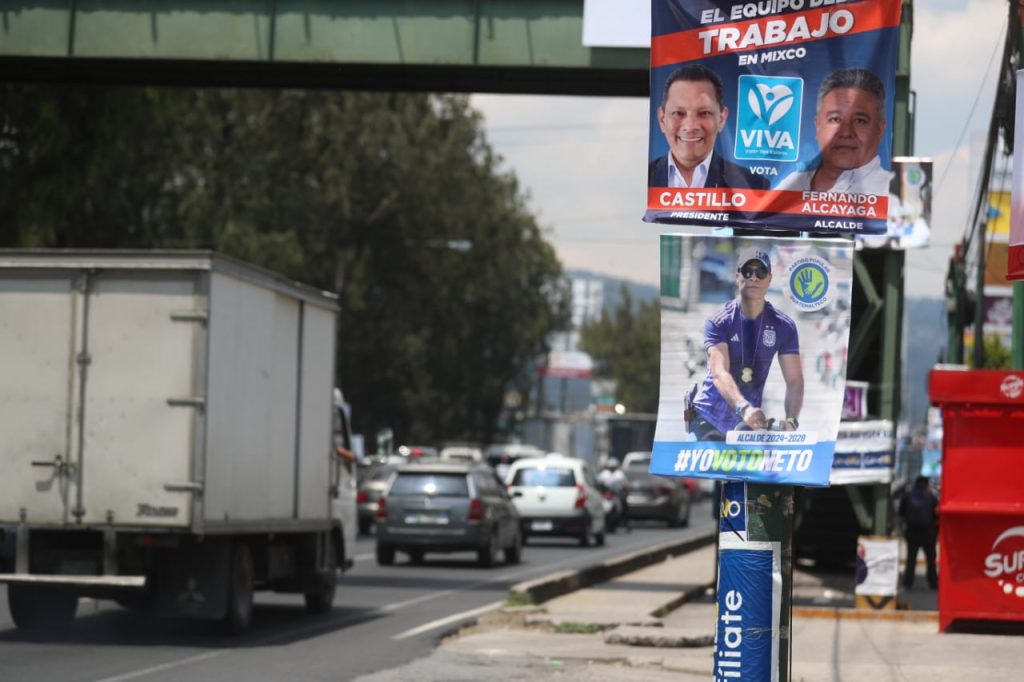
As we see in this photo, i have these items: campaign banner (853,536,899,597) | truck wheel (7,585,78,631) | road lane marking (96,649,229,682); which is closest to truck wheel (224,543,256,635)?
road lane marking (96,649,229,682)

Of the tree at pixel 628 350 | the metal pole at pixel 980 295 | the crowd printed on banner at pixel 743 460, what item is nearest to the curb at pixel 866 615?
the crowd printed on banner at pixel 743 460

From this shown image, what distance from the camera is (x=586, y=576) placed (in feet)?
82.1

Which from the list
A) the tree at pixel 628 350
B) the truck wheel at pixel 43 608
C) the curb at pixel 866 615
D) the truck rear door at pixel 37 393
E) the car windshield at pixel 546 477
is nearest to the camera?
the truck rear door at pixel 37 393

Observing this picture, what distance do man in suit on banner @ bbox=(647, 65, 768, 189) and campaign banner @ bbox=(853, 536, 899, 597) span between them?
11.8 meters

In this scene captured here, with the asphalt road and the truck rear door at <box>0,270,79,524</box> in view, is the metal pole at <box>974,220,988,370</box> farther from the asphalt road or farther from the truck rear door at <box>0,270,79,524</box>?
the truck rear door at <box>0,270,79,524</box>

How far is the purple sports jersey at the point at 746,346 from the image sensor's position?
366 inches

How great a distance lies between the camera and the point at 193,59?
21.6 metres

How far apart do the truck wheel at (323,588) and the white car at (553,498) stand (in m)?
17.1

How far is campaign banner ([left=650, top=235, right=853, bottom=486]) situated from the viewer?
9.22 m

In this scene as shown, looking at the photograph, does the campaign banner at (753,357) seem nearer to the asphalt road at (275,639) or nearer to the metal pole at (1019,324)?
the asphalt road at (275,639)

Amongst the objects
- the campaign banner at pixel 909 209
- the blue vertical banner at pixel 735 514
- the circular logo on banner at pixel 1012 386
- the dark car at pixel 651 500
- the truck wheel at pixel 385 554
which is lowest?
the dark car at pixel 651 500

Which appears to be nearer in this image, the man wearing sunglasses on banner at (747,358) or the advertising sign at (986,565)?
the man wearing sunglasses on banner at (747,358)

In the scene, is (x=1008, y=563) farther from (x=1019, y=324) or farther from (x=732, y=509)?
(x=1019, y=324)

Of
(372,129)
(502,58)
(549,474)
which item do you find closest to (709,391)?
(502,58)
